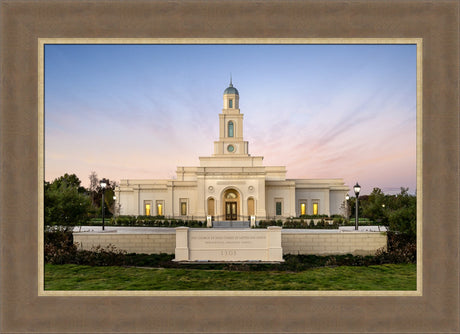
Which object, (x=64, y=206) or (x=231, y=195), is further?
(x=231, y=195)

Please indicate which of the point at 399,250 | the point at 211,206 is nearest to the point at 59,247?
the point at 399,250

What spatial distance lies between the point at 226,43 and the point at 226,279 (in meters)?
6.69

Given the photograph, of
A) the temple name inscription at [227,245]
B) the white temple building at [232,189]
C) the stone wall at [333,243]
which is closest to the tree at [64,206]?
the temple name inscription at [227,245]

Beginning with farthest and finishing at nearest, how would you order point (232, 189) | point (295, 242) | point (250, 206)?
point (232, 189) → point (250, 206) → point (295, 242)

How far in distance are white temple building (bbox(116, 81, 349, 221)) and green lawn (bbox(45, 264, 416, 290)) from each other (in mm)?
18670

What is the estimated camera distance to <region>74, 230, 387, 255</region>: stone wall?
43.3 ft

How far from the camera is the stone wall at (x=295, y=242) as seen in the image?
43.3 ft

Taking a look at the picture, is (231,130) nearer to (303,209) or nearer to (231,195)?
(231,195)

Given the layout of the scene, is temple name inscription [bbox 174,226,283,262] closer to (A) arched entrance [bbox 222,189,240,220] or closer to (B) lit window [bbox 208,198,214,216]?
(B) lit window [bbox 208,198,214,216]

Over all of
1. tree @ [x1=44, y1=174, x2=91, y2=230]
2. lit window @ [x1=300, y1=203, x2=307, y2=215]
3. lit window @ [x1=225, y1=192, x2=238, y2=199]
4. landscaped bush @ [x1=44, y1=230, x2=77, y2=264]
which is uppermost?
tree @ [x1=44, y1=174, x2=91, y2=230]

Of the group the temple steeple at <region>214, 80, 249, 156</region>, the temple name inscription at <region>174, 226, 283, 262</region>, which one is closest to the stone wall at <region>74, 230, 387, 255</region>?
the temple name inscription at <region>174, 226, 283, 262</region>

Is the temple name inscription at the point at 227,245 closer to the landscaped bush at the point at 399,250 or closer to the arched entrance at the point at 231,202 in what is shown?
the landscaped bush at the point at 399,250

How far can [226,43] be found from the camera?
7.32 metres
